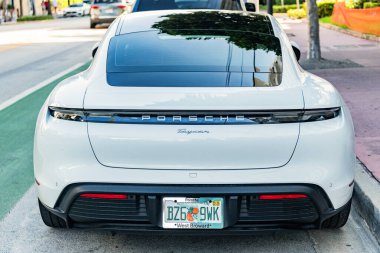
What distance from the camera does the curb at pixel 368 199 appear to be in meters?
4.67

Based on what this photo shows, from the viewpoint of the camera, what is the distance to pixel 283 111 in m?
3.86

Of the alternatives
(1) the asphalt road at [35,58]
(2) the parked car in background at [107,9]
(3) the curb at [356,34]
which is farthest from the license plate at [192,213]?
(2) the parked car in background at [107,9]

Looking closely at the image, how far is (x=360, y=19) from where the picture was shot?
962 inches

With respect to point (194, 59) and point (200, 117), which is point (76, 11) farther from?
point (200, 117)

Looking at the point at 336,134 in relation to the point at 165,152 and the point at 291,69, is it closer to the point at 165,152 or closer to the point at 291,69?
the point at 291,69

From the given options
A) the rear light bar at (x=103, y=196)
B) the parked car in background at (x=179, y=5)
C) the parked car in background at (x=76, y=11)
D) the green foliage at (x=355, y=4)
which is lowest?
the parked car in background at (x=76, y=11)

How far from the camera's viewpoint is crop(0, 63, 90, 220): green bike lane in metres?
5.70

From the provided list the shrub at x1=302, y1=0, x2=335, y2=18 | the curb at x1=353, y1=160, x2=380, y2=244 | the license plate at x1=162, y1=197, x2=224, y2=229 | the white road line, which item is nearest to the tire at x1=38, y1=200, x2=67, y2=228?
the license plate at x1=162, y1=197, x2=224, y2=229

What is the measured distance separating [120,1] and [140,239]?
27151mm

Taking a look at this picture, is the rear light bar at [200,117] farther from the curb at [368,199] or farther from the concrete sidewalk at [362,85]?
the concrete sidewalk at [362,85]

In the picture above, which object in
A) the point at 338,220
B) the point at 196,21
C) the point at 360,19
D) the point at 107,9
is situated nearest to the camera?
the point at 338,220

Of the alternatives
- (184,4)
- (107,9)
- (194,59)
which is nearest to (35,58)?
(184,4)

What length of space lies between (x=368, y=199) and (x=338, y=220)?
666 millimetres

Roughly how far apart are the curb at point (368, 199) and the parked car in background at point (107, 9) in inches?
996
